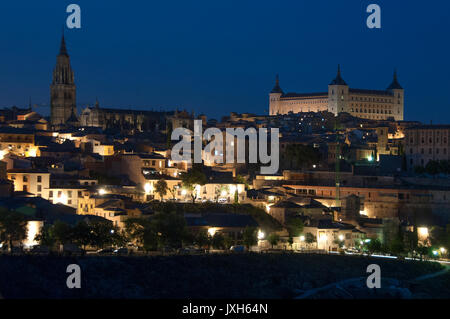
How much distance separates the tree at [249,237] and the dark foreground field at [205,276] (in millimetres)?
1912

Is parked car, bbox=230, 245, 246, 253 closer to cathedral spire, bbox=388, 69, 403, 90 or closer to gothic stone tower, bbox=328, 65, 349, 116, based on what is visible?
gothic stone tower, bbox=328, 65, 349, 116

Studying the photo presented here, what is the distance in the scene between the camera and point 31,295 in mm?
30328

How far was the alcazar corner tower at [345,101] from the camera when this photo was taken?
339 ft

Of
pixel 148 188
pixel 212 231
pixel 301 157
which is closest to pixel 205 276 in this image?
pixel 212 231

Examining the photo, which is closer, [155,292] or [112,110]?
[155,292]

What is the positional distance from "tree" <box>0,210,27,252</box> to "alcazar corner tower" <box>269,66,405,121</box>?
7028 centimetres

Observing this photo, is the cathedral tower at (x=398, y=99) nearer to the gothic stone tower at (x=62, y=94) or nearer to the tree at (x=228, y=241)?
the gothic stone tower at (x=62, y=94)

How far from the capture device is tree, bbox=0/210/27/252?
1356 inches

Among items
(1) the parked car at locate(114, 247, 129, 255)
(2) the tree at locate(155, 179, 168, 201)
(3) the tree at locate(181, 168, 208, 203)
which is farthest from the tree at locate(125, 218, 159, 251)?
(3) the tree at locate(181, 168, 208, 203)

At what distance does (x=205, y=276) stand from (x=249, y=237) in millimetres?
4480

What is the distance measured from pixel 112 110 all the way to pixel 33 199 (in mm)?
48281

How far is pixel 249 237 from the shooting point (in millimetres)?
37438
